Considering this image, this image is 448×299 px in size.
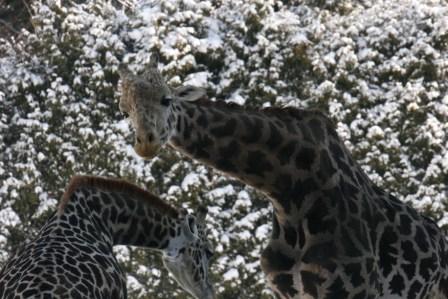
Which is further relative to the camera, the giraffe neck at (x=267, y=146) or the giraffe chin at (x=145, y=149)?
the giraffe neck at (x=267, y=146)

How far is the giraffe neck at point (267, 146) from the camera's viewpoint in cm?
523

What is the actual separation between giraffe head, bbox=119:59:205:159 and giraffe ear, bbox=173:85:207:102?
0.29ft

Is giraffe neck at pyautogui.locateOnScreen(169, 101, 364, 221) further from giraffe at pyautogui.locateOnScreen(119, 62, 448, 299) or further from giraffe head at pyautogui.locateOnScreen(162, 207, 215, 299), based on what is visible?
giraffe head at pyautogui.locateOnScreen(162, 207, 215, 299)

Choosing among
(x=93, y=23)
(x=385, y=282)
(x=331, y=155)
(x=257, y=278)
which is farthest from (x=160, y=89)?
(x=93, y=23)

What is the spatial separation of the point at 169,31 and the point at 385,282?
20.7ft

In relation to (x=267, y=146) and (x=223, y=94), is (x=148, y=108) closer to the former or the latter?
(x=267, y=146)

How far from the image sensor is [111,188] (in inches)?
287

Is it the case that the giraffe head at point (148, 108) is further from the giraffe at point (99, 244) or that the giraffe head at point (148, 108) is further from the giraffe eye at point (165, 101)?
the giraffe at point (99, 244)

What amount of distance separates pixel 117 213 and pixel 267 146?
2069mm

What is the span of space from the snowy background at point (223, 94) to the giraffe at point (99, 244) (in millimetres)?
3330

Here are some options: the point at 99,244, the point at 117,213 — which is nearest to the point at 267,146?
the point at 99,244

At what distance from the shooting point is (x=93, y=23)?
11805 mm

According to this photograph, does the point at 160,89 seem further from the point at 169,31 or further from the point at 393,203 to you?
the point at 169,31

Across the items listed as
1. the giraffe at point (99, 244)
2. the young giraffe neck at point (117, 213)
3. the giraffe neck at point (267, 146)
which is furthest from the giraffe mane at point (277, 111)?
the young giraffe neck at point (117, 213)
